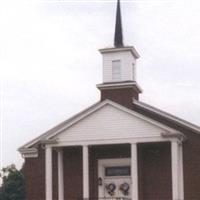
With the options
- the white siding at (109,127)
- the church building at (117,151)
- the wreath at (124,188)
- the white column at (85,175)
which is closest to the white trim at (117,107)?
the church building at (117,151)

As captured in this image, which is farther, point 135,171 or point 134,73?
point 134,73

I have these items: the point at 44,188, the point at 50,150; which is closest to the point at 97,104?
the point at 50,150

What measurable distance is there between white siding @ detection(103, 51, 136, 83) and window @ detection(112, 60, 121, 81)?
0.16 metres

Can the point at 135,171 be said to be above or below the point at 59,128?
below

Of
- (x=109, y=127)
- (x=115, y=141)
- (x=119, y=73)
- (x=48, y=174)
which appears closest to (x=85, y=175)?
(x=48, y=174)

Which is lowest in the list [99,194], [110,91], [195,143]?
[99,194]

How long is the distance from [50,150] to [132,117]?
4.43 meters

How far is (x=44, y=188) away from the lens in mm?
37156

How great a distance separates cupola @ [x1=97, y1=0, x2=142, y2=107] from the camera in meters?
36.4

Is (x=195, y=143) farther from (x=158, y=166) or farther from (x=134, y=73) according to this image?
(x=134, y=73)

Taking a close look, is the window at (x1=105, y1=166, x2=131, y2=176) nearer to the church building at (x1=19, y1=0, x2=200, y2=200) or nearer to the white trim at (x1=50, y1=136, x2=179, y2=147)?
the church building at (x1=19, y1=0, x2=200, y2=200)

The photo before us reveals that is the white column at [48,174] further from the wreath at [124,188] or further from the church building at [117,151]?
the wreath at [124,188]

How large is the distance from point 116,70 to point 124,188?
6075 millimetres

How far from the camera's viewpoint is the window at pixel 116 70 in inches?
1453
